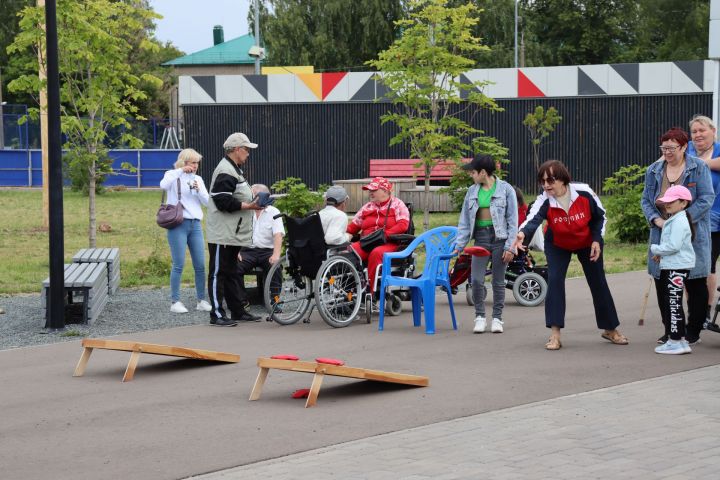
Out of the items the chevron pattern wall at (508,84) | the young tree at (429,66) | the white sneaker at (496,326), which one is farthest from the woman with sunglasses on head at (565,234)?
the chevron pattern wall at (508,84)

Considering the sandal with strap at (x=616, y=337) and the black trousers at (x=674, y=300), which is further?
the sandal with strap at (x=616, y=337)

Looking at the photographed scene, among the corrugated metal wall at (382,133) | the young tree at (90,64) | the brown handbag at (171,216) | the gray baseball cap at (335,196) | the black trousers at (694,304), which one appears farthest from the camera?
the corrugated metal wall at (382,133)

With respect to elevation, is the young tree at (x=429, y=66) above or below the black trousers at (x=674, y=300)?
above

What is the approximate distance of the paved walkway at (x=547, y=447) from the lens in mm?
5672

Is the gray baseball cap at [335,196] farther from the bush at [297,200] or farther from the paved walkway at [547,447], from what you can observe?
the paved walkway at [547,447]

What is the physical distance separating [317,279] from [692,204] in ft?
11.3

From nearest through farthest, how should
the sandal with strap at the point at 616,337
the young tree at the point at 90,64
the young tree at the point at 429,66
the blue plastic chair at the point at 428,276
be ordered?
the sandal with strap at the point at 616,337 < the blue plastic chair at the point at 428,276 < the young tree at the point at 90,64 < the young tree at the point at 429,66

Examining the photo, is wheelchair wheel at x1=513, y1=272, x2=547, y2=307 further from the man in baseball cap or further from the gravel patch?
the man in baseball cap

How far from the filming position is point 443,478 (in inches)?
219

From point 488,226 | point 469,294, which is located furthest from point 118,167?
point 488,226

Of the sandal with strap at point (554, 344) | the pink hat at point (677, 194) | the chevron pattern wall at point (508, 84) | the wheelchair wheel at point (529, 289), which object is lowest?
the sandal with strap at point (554, 344)

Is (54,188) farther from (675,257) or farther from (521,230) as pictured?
(675,257)

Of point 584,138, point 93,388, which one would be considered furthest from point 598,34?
point 93,388

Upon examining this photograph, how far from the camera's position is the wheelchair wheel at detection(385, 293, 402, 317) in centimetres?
1184
